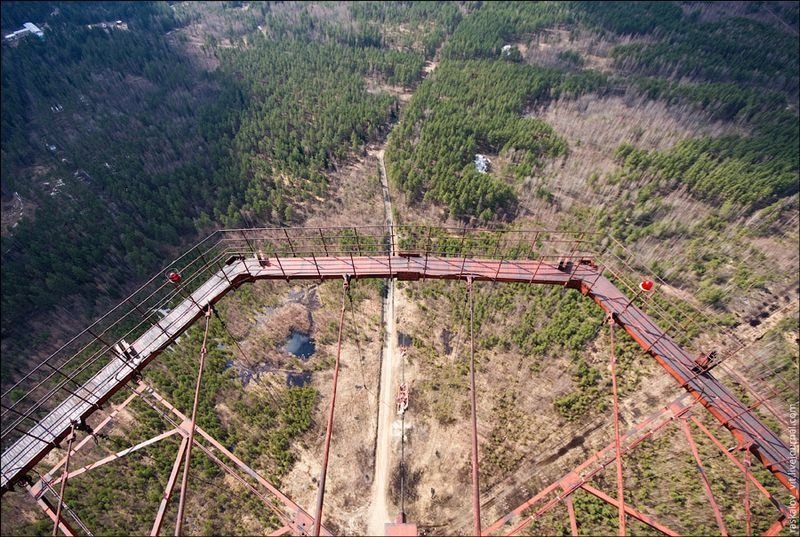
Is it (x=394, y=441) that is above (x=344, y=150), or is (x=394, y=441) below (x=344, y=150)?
below

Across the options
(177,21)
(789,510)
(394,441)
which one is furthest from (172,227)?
(177,21)

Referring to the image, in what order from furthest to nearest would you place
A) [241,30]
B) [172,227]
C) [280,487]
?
1. [241,30]
2. [172,227]
3. [280,487]

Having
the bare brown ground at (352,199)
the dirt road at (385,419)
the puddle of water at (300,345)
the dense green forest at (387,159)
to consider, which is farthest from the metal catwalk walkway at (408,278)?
the bare brown ground at (352,199)

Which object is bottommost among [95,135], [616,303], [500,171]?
[500,171]

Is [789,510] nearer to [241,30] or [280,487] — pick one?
[280,487]

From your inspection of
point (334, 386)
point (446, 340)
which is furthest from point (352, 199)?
point (334, 386)

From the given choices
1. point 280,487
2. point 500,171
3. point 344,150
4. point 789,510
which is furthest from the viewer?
point 344,150
